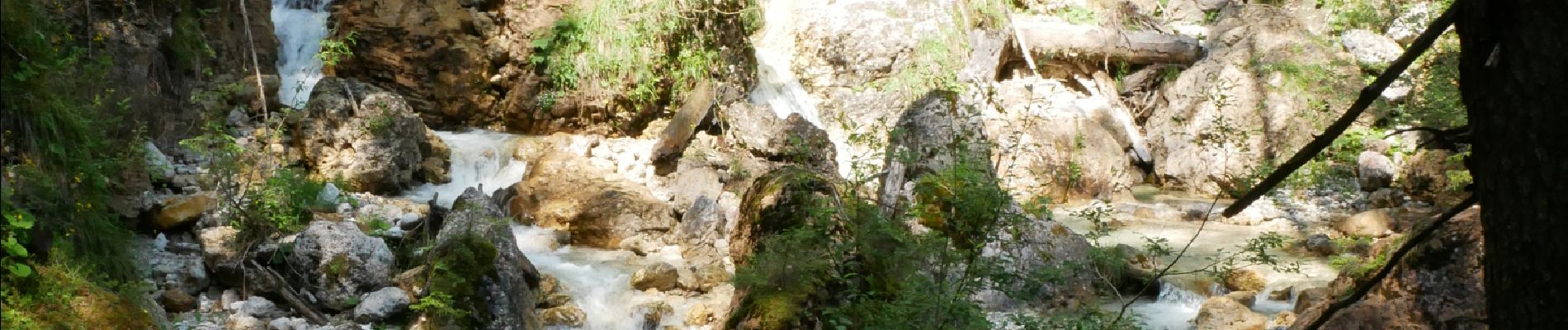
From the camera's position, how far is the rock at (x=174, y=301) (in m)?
5.50

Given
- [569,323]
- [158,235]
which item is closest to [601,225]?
[569,323]

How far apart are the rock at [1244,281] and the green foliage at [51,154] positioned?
744 cm

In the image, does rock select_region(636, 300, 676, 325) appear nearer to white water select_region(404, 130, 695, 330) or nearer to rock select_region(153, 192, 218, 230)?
white water select_region(404, 130, 695, 330)

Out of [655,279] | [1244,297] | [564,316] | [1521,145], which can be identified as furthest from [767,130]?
[1521,145]

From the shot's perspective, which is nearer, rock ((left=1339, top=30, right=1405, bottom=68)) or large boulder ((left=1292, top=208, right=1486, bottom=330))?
large boulder ((left=1292, top=208, right=1486, bottom=330))

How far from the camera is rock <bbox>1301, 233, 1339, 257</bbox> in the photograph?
881 cm

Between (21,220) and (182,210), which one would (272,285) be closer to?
(182,210)

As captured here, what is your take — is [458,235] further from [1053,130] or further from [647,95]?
[1053,130]

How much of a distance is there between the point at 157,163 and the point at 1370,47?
1422cm

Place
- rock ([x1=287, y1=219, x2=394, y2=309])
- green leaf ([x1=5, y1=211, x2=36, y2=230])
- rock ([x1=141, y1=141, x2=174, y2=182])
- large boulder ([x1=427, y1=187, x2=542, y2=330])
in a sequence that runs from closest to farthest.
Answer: green leaf ([x1=5, y1=211, x2=36, y2=230])
large boulder ([x1=427, y1=187, x2=542, y2=330])
rock ([x1=287, y1=219, x2=394, y2=309])
rock ([x1=141, y1=141, x2=174, y2=182])

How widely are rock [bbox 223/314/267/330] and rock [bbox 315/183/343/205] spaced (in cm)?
225

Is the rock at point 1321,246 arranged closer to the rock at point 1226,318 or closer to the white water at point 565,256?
the rock at point 1226,318

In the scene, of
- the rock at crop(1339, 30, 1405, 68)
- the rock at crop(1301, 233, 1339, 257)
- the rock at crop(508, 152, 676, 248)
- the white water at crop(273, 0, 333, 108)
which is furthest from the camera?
the rock at crop(1339, 30, 1405, 68)

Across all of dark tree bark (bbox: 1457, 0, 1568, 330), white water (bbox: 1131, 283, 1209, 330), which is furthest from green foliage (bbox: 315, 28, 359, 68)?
dark tree bark (bbox: 1457, 0, 1568, 330)
